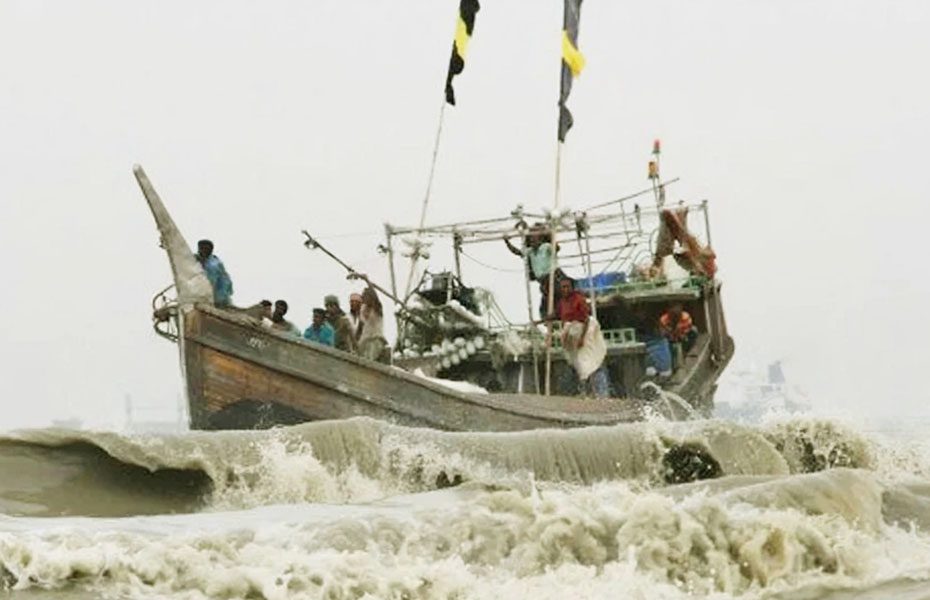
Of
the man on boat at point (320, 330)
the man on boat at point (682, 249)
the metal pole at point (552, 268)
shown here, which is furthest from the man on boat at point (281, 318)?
the man on boat at point (682, 249)

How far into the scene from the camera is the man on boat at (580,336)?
47.2ft

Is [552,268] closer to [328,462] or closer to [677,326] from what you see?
[677,326]

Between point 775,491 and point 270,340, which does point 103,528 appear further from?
point 270,340

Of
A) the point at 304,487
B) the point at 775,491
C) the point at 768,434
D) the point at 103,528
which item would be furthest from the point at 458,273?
the point at 103,528

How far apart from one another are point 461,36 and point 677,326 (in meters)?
4.95

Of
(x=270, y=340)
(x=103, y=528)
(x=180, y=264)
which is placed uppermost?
(x=180, y=264)

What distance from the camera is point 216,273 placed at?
1349 cm

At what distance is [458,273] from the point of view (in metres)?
16.2

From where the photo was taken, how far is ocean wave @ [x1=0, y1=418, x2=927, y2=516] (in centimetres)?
844

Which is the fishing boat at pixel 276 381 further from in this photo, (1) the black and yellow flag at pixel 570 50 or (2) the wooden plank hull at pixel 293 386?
(1) the black and yellow flag at pixel 570 50

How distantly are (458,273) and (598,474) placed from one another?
643 centimetres

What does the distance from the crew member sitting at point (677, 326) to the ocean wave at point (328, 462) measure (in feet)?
18.2

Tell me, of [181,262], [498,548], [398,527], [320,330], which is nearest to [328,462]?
[398,527]

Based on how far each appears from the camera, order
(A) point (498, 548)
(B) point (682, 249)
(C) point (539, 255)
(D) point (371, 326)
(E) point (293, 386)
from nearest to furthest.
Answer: (A) point (498, 548) < (E) point (293, 386) < (D) point (371, 326) < (C) point (539, 255) < (B) point (682, 249)
